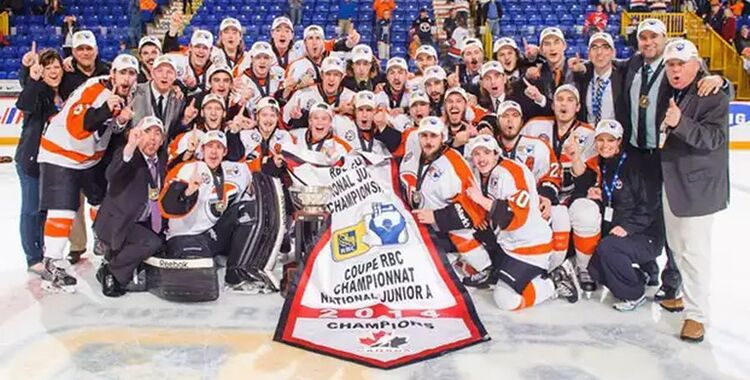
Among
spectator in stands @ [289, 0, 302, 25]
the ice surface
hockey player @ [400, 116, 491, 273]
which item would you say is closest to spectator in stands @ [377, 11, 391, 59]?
spectator in stands @ [289, 0, 302, 25]

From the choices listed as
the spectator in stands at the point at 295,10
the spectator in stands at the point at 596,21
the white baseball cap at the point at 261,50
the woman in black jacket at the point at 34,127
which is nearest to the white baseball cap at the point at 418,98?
the white baseball cap at the point at 261,50

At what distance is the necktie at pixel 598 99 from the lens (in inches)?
188

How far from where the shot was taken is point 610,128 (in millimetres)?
4383

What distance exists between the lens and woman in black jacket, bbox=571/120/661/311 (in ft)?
14.1

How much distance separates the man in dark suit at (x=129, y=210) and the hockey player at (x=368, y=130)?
118 cm

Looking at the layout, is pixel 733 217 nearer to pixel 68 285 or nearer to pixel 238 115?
pixel 238 115

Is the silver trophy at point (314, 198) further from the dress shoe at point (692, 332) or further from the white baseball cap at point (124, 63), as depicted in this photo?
the dress shoe at point (692, 332)

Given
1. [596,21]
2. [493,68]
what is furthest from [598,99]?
[596,21]

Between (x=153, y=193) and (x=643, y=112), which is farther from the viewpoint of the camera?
(x=153, y=193)

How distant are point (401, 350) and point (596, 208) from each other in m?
1.57

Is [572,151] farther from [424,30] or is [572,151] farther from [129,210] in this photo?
[424,30]

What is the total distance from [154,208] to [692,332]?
117 inches

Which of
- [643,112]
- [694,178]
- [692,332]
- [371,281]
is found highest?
[643,112]

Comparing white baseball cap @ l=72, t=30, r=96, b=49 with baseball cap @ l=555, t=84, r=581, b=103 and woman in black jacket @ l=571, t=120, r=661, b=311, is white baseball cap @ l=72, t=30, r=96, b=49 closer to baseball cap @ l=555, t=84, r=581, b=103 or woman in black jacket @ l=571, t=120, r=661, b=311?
baseball cap @ l=555, t=84, r=581, b=103
